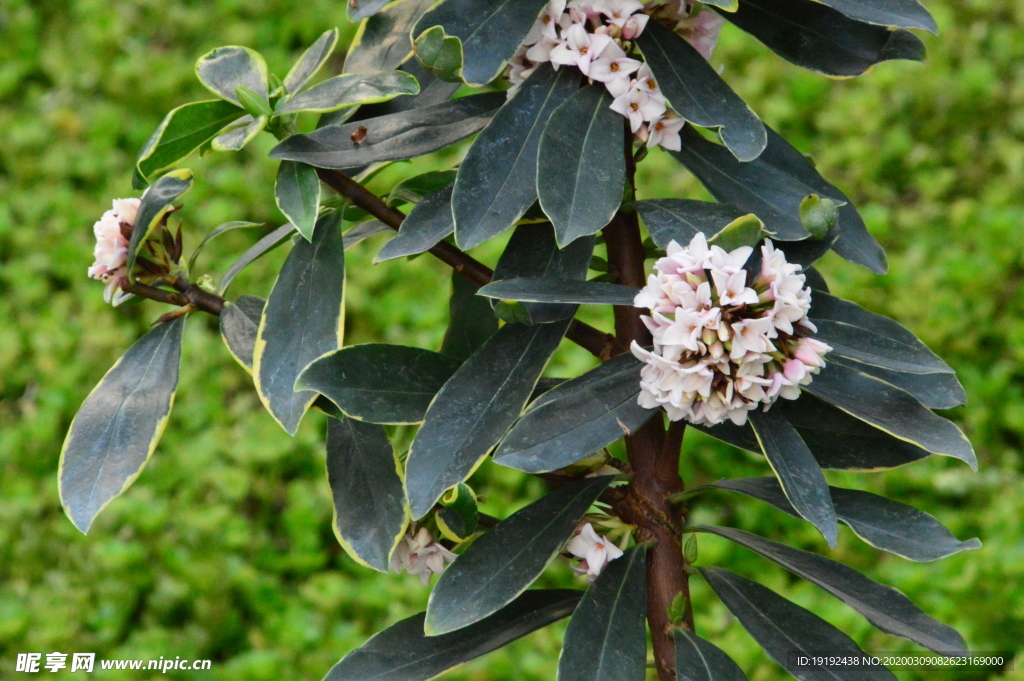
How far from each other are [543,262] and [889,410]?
269 millimetres

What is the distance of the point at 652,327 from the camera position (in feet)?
2.06

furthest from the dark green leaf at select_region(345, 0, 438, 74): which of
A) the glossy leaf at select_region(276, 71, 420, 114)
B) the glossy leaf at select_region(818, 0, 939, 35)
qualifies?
A: the glossy leaf at select_region(818, 0, 939, 35)

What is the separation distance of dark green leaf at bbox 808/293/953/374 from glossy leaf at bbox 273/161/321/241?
1.23 feet

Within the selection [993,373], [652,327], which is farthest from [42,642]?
[993,373]

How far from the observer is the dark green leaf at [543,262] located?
0.70 metres

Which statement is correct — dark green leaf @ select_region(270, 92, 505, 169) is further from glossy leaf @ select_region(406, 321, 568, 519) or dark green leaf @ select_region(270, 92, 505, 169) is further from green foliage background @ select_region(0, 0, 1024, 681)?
green foliage background @ select_region(0, 0, 1024, 681)

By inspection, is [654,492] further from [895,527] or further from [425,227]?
[425,227]

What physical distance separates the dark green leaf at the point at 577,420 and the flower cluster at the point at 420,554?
165 millimetres

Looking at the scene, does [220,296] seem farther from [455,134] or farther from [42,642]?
[42,642]

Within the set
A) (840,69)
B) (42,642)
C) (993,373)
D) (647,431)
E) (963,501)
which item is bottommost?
(42,642)

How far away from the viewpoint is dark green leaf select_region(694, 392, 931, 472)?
0.76m

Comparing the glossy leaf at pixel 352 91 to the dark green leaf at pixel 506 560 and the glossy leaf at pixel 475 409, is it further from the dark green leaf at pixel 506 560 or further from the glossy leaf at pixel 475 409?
the dark green leaf at pixel 506 560

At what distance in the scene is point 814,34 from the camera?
2.52 feet

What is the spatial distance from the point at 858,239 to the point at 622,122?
0.22 m
